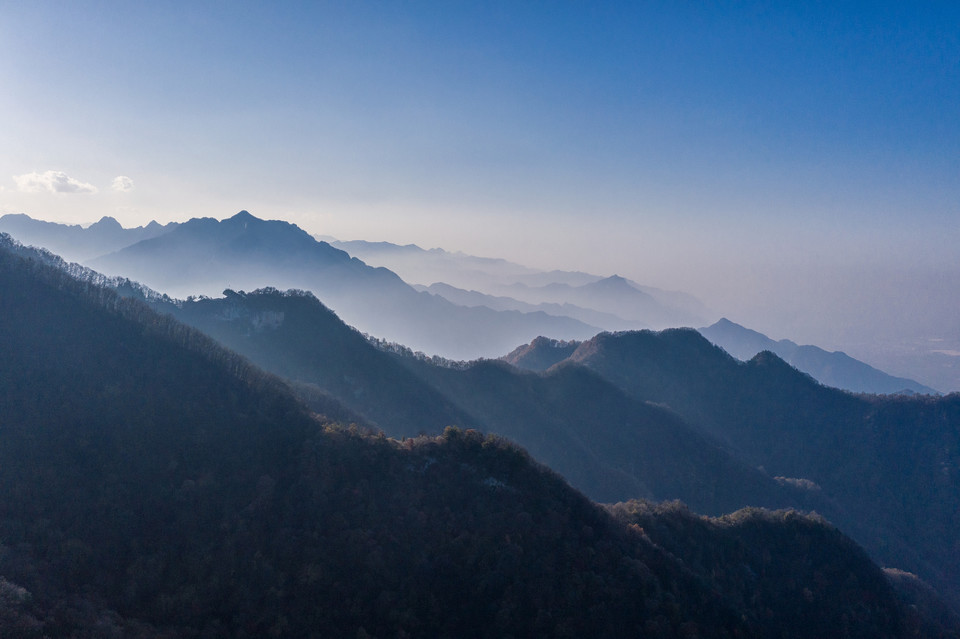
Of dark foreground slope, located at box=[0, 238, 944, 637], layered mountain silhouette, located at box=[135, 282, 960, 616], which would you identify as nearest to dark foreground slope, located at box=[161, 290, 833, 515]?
layered mountain silhouette, located at box=[135, 282, 960, 616]

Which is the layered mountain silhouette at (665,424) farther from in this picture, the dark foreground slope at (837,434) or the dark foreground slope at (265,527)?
the dark foreground slope at (265,527)

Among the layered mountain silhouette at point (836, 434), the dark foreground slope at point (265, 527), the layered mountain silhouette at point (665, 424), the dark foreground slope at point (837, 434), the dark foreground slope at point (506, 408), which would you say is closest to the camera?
the dark foreground slope at point (265, 527)

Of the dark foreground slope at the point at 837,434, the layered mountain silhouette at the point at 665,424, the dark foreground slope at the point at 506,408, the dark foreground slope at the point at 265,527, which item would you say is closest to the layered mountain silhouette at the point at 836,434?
the dark foreground slope at the point at 837,434

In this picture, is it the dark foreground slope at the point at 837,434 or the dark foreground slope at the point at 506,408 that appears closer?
the dark foreground slope at the point at 506,408

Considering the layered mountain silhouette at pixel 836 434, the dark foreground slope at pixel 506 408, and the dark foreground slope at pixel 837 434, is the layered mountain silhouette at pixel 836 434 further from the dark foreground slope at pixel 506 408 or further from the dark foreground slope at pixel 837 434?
the dark foreground slope at pixel 506 408

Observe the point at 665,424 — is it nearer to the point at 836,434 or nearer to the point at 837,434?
the point at 836,434

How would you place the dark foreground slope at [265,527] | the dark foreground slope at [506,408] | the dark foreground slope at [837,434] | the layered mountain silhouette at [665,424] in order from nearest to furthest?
the dark foreground slope at [265,527] < the dark foreground slope at [506,408] < the layered mountain silhouette at [665,424] < the dark foreground slope at [837,434]

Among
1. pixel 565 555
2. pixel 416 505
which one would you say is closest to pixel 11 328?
pixel 416 505

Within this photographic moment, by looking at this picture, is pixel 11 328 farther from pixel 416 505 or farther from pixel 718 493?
pixel 718 493
